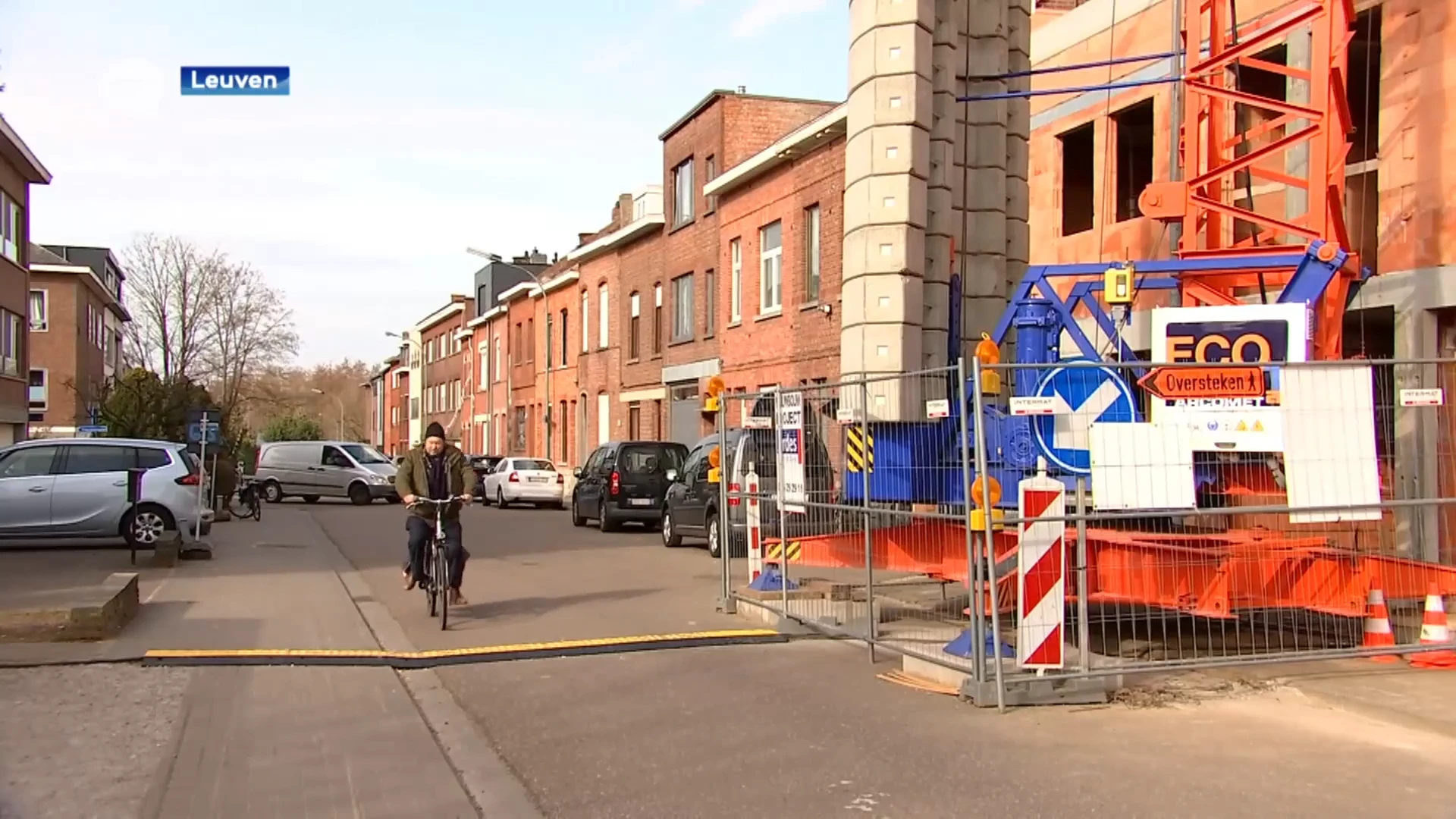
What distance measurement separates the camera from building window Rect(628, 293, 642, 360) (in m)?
37.9

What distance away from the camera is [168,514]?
17.0 meters

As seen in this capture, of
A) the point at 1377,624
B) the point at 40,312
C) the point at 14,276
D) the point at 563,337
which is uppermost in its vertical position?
the point at 40,312

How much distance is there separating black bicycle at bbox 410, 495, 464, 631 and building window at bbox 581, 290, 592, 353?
31711mm

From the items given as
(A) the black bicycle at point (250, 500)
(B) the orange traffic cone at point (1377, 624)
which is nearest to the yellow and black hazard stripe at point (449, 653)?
(B) the orange traffic cone at point (1377, 624)

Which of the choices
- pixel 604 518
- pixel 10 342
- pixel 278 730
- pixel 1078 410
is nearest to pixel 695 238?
pixel 604 518

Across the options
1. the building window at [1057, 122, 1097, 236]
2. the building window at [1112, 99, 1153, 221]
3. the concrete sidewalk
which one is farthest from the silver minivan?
the concrete sidewalk

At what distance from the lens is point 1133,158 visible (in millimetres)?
17953

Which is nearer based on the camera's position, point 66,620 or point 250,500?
point 66,620

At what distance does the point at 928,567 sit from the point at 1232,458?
2.52m

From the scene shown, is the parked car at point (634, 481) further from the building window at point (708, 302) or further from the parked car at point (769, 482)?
the building window at point (708, 302)

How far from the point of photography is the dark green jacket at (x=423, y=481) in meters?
11.1

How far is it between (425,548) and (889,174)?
5.33m

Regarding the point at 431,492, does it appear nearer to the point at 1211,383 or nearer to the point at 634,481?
the point at 1211,383

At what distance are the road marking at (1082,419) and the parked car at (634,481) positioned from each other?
14.0 metres
